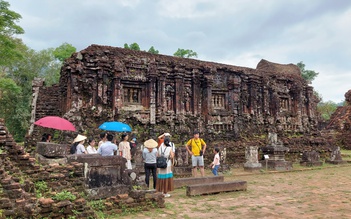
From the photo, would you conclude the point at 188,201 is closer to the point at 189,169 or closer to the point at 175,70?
the point at 189,169

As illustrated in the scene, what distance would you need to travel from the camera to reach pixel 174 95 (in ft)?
53.7

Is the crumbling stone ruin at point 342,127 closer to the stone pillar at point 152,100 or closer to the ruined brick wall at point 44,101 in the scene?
the stone pillar at point 152,100

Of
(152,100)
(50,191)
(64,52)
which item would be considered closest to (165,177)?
(50,191)

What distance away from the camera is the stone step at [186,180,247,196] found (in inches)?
315

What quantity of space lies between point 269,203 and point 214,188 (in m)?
1.59

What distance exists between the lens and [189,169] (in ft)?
39.1

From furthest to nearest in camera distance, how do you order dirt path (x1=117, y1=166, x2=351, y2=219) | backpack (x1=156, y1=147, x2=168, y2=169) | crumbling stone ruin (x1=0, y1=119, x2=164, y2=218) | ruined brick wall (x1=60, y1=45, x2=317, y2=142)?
ruined brick wall (x1=60, y1=45, x2=317, y2=142) → backpack (x1=156, y1=147, x2=168, y2=169) → dirt path (x1=117, y1=166, x2=351, y2=219) → crumbling stone ruin (x1=0, y1=119, x2=164, y2=218)

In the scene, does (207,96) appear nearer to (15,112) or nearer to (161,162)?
(161,162)

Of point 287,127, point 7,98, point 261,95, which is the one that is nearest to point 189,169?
point 261,95

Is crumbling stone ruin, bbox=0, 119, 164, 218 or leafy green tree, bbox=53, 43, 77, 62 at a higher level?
leafy green tree, bbox=53, 43, 77, 62

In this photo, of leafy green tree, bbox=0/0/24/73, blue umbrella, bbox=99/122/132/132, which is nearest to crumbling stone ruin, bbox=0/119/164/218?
blue umbrella, bbox=99/122/132/132

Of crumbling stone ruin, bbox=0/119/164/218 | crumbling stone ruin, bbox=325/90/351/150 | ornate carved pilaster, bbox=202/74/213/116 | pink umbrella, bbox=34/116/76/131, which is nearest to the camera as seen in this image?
crumbling stone ruin, bbox=0/119/164/218

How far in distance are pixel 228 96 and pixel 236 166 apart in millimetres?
4853

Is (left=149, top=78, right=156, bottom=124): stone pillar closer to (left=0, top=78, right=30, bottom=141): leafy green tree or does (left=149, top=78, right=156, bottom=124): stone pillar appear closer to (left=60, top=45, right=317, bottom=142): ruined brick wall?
(left=60, top=45, right=317, bottom=142): ruined brick wall
